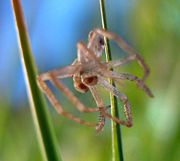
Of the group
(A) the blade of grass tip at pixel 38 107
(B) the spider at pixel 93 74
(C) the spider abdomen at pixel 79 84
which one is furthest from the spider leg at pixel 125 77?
(A) the blade of grass tip at pixel 38 107

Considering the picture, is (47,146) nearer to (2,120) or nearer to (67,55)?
(2,120)

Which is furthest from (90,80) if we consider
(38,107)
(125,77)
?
(38,107)

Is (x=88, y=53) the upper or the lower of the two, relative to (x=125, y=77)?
upper

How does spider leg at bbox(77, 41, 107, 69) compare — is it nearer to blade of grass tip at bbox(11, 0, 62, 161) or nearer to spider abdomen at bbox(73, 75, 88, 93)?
spider abdomen at bbox(73, 75, 88, 93)

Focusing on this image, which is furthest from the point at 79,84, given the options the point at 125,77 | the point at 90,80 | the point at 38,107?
the point at 38,107

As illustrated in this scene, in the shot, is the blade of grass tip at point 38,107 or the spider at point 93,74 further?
the spider at point 93,74

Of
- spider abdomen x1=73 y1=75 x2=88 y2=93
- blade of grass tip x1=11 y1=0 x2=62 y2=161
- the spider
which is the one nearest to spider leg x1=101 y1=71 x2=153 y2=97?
the spider

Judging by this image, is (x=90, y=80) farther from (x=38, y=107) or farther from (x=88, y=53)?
(x=38, y=107)

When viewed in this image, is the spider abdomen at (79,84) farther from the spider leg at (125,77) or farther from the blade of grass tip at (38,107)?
the blade of grass tip at (38,107)

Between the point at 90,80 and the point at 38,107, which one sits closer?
the point at 38,107
